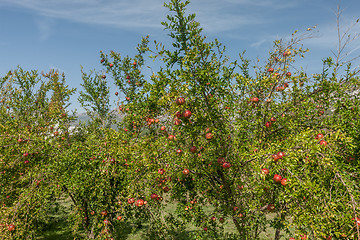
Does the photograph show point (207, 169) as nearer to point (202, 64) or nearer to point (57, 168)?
point (202, 64)

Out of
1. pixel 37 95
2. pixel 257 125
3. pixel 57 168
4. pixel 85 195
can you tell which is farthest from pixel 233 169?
pixel 37 95

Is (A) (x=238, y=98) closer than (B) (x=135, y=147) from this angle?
Yes

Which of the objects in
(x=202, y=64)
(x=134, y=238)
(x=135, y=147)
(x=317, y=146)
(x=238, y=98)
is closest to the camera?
(x=317, y=146)

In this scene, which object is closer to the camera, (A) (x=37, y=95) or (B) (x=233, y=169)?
(B) (x=233, y=169)

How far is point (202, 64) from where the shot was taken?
409 cm

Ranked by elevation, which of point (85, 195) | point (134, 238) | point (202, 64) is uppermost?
point (202, 64)

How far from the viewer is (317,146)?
2.84 metres

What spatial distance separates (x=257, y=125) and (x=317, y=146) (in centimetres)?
185

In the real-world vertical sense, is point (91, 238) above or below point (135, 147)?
below

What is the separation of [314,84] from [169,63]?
10.4ft

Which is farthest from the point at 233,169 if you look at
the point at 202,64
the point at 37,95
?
the point at 37,95

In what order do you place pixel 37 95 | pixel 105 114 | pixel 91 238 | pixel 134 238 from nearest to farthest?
pixel 91 238, pixel 134 238, pixel 37 95, pixel 105 114

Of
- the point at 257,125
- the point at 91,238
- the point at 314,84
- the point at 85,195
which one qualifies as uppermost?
the point at 314,84

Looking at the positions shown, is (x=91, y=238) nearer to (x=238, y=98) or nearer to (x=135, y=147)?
(x=135, y=147)
